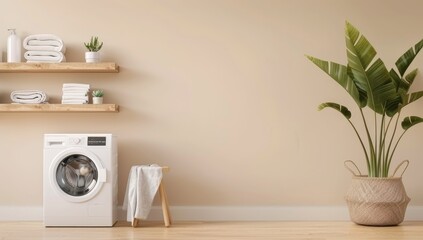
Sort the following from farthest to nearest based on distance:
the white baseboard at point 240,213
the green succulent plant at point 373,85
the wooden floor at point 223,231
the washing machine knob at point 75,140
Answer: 1. the white baseboard at point 240,213
2. the washing machine knob at point 75,140
3. the green succulent plant at point 373,85
4. the wooden floor at point 223,231

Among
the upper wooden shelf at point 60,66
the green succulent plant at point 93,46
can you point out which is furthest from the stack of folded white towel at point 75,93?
the green succulent plant at point 93,46

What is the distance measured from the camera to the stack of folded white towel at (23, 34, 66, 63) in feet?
17.5

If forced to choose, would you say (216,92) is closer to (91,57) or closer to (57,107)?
(91,57)

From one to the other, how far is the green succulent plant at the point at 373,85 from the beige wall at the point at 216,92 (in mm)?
339

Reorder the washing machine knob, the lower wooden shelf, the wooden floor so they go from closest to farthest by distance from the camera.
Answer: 1. the wooden floor
2. the washing machine knob
3. the lower wooden shelf

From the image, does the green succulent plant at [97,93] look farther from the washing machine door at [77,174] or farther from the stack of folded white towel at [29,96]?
the washing machine door at [77,174]

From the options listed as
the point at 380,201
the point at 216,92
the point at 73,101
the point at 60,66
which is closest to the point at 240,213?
the point at 216,92

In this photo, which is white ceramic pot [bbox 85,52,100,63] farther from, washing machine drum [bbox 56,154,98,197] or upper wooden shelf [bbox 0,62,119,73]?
washing machine drum [bbox 56,154,98,197]

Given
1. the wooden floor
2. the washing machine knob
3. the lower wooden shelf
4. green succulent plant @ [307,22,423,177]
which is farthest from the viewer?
the lower wooden shelf

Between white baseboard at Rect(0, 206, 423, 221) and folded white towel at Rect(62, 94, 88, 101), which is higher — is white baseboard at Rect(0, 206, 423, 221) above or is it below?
below

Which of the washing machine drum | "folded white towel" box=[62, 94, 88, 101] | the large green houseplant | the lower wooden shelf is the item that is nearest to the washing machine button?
the washing machine drum

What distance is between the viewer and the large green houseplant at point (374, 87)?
4891 millimetres

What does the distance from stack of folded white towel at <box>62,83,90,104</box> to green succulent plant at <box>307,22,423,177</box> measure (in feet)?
5.87

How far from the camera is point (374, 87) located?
4.95 metres
